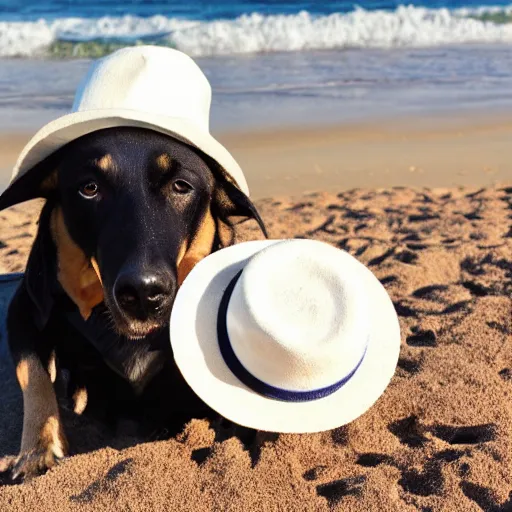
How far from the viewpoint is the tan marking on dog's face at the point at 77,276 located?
9.99 ft

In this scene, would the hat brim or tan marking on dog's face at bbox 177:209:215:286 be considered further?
tan marking on dog's face at bbox 177:209:215:286

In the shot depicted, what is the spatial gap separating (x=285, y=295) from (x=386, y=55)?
12236 mm

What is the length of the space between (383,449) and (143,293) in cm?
106

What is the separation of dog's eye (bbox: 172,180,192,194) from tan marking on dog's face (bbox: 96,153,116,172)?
26cm

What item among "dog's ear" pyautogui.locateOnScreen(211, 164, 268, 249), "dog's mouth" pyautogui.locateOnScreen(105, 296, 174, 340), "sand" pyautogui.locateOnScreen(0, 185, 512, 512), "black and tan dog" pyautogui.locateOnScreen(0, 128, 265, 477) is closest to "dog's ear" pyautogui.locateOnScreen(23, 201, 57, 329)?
"black and tan dog" pyautogui.locateOnScreen(0, 128, 265, 477)

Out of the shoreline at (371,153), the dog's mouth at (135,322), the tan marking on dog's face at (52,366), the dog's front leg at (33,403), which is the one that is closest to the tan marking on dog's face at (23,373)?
the dog's front leg at (33,403)

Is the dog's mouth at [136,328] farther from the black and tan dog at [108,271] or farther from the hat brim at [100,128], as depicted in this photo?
the hat brim at [100,128]

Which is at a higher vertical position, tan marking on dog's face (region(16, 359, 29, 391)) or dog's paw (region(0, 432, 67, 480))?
tan marking on dog's face (region(16, 359, 29, 391))

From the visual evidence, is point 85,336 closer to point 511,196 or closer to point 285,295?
point 285,295

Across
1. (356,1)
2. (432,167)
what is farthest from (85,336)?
(356,1)

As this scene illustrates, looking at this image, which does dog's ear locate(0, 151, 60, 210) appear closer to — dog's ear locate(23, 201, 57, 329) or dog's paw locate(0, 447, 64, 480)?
dog's ear locate(23, 201, 57, 329)

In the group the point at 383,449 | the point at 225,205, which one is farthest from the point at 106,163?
the point at 383,449

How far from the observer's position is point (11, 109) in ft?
30.4

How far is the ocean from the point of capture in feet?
31.3
